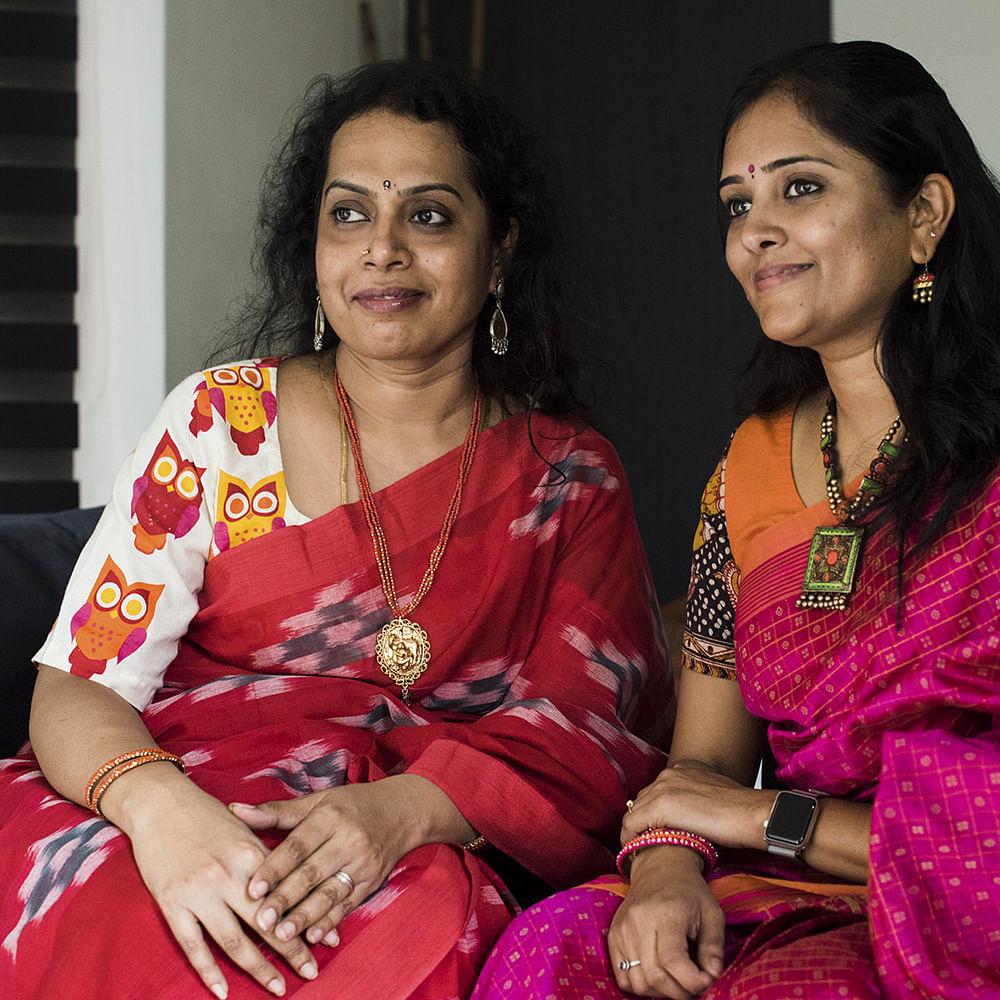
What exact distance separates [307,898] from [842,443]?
87 cm

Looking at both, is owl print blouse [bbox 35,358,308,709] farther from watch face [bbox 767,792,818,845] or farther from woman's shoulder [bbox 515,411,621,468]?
watch face [bbox 767,792,818,845]

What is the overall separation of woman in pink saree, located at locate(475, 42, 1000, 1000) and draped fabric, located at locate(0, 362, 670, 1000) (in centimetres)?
14

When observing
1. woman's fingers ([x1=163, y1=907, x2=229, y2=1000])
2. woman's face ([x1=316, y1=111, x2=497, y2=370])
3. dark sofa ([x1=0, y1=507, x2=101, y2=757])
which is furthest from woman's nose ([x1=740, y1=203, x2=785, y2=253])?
dark sofa ([x1=0, y1=507, x2=101, y2=757])

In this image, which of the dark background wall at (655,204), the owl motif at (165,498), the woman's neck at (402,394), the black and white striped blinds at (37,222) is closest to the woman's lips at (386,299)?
the woman's neck at (402,394)

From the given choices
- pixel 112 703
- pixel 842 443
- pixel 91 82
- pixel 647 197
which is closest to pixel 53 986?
pixel 112 703

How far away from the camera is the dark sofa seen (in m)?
1.98

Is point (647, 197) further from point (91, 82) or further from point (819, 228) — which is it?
point (819, 228)

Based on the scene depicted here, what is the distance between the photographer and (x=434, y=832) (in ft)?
5.21

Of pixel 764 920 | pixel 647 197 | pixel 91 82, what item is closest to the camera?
pixel 764 920

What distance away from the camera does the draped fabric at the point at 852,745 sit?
1225 millimetres

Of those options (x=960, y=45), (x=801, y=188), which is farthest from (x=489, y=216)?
(x=960, y=45)

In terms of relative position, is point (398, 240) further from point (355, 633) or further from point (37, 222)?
point (37, 222)

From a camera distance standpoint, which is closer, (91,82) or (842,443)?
(842,443)

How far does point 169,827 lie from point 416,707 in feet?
1.55
